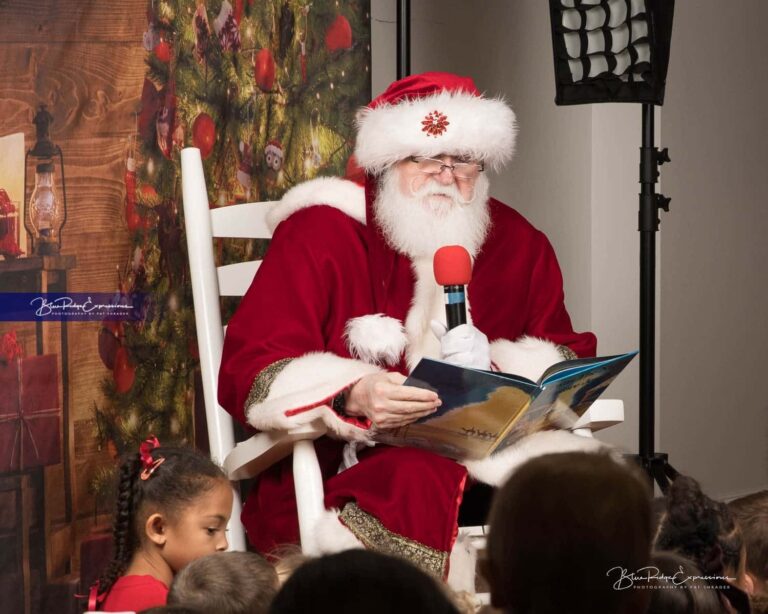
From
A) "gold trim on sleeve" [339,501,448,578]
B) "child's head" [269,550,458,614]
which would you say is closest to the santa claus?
"gold trim on sleeve" [339,501,448,578]

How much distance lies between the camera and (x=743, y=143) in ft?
14.8

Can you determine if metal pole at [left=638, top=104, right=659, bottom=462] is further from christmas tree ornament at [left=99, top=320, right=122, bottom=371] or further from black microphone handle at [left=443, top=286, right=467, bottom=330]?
christmas tree ornament at [left=99, top=320, right=122, bottom=371]

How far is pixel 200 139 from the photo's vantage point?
2.84m

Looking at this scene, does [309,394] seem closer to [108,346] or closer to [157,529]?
[157,529]

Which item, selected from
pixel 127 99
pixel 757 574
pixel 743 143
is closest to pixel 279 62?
pixel 127 99

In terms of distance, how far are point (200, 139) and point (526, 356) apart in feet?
3.22

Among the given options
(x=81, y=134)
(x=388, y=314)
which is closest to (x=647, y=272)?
(x=388, y=314)

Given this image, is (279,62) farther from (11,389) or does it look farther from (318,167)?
(11,389)

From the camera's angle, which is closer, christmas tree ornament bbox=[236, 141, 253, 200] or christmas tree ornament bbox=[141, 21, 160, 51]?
christmas tree ornament bbox=[141, 21, 160, 51]

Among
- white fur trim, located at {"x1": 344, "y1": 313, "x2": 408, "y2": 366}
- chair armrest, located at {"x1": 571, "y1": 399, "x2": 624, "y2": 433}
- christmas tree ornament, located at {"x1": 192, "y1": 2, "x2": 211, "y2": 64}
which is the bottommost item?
chair armrest, located at {"x1": 571, "y1": 399, "x2": 624, "y2": 433}

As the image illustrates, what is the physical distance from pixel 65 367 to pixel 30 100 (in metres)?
0.55

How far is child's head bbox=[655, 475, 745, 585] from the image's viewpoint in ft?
5.90

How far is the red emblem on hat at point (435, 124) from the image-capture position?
2469 millimetres

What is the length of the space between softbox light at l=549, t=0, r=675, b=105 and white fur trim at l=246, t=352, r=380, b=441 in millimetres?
1188
